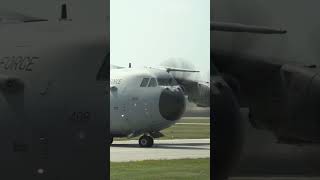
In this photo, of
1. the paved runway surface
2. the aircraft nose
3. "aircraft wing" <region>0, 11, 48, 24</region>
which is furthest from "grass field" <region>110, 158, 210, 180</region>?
"aircraft wing" <region>0, 11, 48, 24</region>

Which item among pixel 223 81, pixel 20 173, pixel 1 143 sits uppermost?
pixel 223 81

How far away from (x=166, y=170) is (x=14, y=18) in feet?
4.73

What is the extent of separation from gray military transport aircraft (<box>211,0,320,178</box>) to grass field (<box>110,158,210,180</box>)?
12 cm

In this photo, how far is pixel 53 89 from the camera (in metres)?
3.25

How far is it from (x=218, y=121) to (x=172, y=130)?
30 cm

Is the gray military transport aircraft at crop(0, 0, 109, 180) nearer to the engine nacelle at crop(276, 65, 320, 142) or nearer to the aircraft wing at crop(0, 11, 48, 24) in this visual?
the aircraft wing at crop(0, 11, 48, 24)

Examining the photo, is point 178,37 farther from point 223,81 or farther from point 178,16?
point 223,81

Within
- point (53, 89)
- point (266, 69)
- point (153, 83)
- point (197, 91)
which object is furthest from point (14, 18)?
point (266, 69)

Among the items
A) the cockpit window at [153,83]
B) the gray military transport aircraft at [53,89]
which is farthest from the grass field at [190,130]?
the gray military transport aircraft at [53,89]

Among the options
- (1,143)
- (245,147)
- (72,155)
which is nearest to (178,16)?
(245,147)

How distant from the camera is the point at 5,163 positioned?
3.27 metres

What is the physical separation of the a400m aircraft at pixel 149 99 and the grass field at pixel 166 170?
0.15 meters

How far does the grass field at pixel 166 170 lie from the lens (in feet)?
10.3

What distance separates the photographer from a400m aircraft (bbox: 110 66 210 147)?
3.09 m
